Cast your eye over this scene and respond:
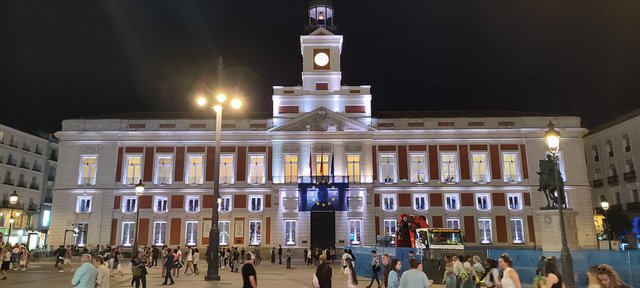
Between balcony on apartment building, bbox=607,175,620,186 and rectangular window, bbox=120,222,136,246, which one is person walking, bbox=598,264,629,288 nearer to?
rectangular window, bbox=120,222,136,246

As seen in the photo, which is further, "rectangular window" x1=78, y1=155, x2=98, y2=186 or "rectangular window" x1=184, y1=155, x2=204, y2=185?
"rectangular window" x1=184, y1=155, x2=204, y2=185

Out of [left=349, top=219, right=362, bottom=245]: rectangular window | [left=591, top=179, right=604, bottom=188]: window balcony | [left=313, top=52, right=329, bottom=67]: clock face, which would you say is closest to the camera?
[left=349, top=219, right=362, bottom=245]: rectangular window

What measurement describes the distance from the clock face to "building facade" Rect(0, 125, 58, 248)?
3486cm

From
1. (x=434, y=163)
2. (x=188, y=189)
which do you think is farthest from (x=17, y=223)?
(x=434, y=163)

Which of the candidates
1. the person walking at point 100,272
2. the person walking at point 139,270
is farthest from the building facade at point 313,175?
the person walking at point 100,272

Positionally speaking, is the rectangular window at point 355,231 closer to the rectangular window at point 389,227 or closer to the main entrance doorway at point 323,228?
the main entrance doorway at point 323,228

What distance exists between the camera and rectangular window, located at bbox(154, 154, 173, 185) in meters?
45.1

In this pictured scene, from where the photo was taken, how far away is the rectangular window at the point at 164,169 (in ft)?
148

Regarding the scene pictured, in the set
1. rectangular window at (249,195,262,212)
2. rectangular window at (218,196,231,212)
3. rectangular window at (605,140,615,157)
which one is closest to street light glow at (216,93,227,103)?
rectangular window at (249,195,262,212)

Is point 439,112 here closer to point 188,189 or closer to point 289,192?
point 289,192

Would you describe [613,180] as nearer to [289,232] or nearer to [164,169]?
[289,232]

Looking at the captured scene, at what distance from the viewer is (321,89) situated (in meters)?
46.9

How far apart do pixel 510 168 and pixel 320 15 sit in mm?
25198

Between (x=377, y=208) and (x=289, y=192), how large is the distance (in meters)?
8.52
